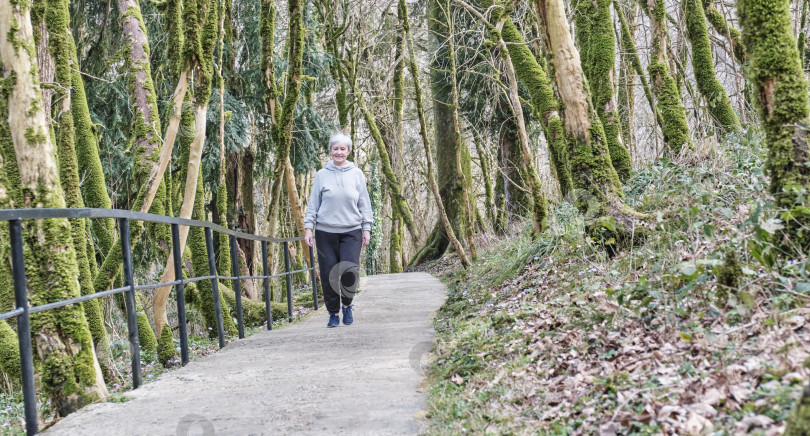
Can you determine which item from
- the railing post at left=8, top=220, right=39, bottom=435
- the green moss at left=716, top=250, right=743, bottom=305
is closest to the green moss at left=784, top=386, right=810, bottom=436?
the green moss at left=716, top=250, right=743, bottom=305

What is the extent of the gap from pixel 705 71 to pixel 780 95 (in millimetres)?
7406

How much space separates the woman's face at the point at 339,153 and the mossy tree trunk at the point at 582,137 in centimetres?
241

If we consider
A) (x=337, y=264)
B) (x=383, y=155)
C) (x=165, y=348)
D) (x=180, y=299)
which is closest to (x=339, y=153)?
(x=337, y=264)

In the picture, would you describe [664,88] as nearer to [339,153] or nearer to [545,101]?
[545,101]

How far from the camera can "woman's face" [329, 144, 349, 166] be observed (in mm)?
7230

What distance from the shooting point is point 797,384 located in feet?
7.86

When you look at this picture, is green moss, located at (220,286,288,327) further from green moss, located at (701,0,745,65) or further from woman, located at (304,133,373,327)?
green moss, located at (701,0,745,65)

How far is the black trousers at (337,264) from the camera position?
718cm

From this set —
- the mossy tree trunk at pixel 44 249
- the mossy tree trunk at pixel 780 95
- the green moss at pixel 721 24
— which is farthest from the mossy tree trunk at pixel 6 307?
the green moss at pixel 721 24

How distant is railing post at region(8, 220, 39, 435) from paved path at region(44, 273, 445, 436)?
167 millimetres

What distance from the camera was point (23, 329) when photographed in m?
3.34

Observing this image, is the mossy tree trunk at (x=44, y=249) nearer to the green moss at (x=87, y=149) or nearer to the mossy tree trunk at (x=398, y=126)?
the green moss at (x=87, y=149)

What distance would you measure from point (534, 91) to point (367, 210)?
258cm

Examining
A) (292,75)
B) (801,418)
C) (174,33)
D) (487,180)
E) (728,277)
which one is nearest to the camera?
(801,418)
